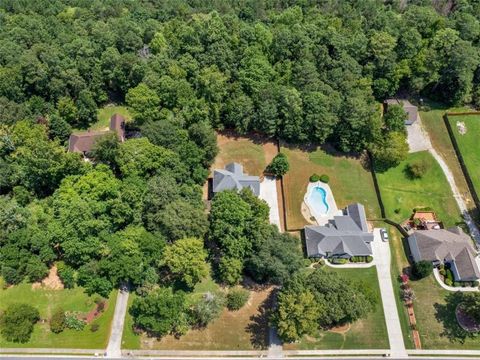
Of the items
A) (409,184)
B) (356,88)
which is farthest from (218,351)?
(356,88)

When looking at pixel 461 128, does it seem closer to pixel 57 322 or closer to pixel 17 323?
pixel 57 322

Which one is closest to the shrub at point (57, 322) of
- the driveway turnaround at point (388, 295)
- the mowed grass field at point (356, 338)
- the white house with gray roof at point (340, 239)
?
the mowed grass field at point (356, 338)

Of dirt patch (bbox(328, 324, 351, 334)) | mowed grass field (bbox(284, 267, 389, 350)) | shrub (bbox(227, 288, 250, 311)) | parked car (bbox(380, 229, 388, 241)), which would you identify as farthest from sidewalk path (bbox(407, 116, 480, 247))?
shrub (bbox(227, 288, 250, 311))

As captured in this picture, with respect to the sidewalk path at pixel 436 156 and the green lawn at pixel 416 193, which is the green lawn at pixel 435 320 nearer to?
the green lawn at pixel 416 193

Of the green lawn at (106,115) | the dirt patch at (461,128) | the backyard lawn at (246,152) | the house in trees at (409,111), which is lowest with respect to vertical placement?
the backyard lawn at (246,152)

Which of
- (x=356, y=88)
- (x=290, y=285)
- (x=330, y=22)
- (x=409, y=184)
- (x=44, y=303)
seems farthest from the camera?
(x=330, y=22)

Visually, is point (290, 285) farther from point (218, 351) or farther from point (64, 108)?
point (64, 108)

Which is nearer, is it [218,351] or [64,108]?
[218,351]
